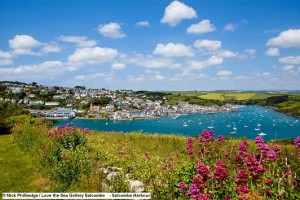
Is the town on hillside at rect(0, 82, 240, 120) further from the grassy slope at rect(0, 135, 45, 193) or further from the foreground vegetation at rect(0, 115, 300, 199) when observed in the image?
the foreground vegetation at rect(0, 115, 300, 199)

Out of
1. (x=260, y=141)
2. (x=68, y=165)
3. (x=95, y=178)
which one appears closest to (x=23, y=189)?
(x=68, y=165)

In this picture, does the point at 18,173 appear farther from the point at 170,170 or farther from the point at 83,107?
the point at 83,107

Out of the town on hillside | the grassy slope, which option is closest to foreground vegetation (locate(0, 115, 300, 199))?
the grassy slope

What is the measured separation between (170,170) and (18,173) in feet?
21.4

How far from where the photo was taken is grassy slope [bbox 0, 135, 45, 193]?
8.41 metres

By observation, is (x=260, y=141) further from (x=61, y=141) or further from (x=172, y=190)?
(x=61, y=141)

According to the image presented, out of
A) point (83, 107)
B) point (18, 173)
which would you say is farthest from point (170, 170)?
point (83, 107)

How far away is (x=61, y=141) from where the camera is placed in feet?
33.7

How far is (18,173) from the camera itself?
10.0 meters

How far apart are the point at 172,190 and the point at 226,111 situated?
192821mm

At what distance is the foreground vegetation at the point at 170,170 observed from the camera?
438 centimetres

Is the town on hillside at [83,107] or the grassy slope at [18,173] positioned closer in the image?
the grassy slope at [18,173]

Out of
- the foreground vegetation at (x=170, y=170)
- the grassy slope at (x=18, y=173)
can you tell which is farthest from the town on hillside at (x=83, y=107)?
the foreground vegetation at (x=170, y=170)

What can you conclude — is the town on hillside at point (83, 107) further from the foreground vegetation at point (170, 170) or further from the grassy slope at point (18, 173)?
the foreground vegetation at point (170, 170)
